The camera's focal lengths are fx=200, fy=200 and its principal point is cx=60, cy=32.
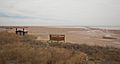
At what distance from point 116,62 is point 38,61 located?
4844 mm

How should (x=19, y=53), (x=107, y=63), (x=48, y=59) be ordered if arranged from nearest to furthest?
1. (x=48, y=59)
2. (x=19, y=53)
3. (x=107, y=63)

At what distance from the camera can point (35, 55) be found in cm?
823

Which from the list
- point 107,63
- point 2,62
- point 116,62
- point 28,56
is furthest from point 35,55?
point 116,62

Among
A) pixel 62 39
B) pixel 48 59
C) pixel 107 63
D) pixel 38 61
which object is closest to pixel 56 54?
pixel 48 59

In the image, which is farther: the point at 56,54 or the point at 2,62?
the point at 56,54

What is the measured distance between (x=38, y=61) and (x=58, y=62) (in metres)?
0.74

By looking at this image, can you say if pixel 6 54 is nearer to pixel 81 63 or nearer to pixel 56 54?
pixel 56 54

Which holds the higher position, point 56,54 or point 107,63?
point 56,54

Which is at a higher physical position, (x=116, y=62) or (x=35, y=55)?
(x=35, y=55)

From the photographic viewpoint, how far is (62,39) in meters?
21.6

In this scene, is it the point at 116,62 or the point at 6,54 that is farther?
the point at 116,62

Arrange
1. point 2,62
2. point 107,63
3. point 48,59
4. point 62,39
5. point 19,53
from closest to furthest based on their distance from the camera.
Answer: point 2,62
point 48,59
point 19,53
point 107,63
point 62,39

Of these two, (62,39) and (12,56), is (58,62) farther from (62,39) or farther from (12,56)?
(62,39)

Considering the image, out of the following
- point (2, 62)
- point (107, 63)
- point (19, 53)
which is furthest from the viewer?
point (107, 63)
